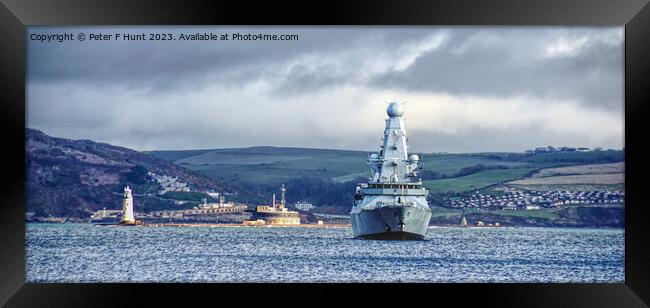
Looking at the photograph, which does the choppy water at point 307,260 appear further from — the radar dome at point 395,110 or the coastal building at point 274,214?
the coastal building at point 274,214

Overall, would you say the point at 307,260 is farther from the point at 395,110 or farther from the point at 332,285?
the point at 332,285

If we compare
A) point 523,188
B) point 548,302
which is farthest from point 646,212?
point 523,188

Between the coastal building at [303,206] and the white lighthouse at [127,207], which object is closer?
the white lighthouse at [127,207]

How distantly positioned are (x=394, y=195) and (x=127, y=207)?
109 feet

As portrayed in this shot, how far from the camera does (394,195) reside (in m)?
65.1

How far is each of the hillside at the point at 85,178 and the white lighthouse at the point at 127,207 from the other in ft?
2.70

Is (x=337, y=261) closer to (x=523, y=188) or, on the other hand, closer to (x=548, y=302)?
(x=548, y=302)

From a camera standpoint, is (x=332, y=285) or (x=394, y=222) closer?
(x=332, y=285)

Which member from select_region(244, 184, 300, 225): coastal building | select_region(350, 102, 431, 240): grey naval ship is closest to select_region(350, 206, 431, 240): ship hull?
select_region(350, 102, 431, 240): grey naval ship

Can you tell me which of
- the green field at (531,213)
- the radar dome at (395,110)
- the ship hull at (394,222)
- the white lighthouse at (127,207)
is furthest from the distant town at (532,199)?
the radar dome at (395,110)

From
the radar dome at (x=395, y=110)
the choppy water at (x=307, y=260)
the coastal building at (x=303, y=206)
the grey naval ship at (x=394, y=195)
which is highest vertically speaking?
the radar dome at (x=395, y=110)

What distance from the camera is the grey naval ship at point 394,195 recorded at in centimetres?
6469

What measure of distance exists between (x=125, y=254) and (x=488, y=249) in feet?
59.1

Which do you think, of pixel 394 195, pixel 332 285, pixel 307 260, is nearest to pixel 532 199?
pixel 394 195
